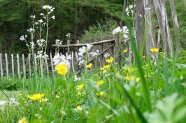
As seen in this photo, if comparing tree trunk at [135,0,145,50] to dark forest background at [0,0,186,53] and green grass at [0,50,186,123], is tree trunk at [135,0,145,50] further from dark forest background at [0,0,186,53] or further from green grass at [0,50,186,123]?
dark forest background at [0,0,186,53]

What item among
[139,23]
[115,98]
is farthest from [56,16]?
[115,98]

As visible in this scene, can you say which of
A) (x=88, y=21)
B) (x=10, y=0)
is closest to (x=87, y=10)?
(x=88, y=21)

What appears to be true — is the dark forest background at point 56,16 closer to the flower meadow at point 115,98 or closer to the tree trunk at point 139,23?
the tree trunk at point 139,23

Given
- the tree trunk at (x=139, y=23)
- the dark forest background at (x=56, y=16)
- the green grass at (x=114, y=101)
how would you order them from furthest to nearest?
1. the dark forest background at (x=56, y=16)
2. the tree trunk at (x=139, y=23)
3. the green grass at (x=114, y=101)

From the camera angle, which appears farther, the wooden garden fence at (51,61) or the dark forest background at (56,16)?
the dark forest background at (56,16)

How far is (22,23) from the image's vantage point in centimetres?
2045

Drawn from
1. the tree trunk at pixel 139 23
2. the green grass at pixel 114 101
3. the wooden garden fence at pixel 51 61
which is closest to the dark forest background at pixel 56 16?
the wooden garden fence at pixel 51 61

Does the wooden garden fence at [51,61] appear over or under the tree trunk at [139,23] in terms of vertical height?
under

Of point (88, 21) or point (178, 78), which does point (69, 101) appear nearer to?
point (178, 78)

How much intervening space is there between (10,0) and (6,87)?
10.2 m

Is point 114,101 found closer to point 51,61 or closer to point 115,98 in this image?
point 115,98

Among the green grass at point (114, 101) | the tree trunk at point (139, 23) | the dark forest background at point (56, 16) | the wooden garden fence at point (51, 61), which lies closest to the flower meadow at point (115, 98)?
the green grass at point (114, 101)

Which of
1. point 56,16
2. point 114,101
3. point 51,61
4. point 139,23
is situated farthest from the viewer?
point 56,16

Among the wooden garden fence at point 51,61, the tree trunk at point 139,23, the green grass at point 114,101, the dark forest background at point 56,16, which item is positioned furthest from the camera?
Answer: the dark forest background at point 56,16
